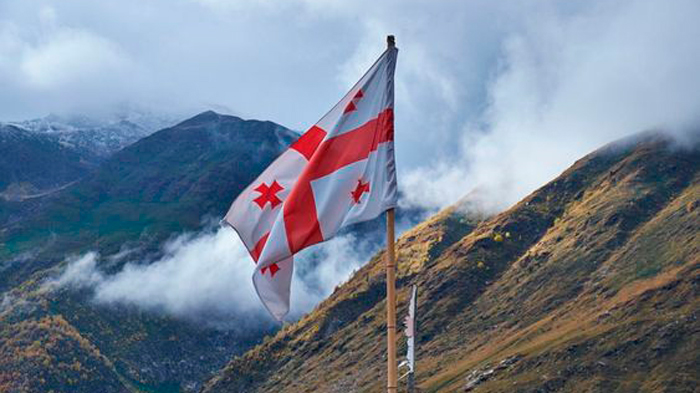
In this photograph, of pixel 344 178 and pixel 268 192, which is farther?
pixel 268 192

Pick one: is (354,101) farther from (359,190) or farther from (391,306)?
(391,306)

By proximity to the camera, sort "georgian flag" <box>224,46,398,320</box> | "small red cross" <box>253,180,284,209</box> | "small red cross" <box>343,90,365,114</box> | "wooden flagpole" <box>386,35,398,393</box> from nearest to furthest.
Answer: "wooden flagpole" <box>386,35,398,393</box> < "georgian flag" <box>224,46,398,320</box> < "small red cross" <box>343,90,365,114</box> < "small red cross" <box>253,180,284,209</box>

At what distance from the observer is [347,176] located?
31.7 metres

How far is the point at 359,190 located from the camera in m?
31.7

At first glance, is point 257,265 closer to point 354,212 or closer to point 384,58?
point 354,212

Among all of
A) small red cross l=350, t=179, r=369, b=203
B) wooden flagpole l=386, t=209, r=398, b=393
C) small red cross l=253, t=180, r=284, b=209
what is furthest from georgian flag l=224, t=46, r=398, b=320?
wooden flagpole l=386, t=209, r=398, b=393

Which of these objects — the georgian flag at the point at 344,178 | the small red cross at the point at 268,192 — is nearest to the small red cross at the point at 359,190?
the georgian flag at the point at 344,178

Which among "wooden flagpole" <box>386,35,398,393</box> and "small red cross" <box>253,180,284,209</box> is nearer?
"wooden flagpole" <box>386,35,398,393</box>

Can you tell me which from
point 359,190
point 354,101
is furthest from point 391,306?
point 354,101

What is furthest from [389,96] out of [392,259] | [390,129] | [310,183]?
[392,259]

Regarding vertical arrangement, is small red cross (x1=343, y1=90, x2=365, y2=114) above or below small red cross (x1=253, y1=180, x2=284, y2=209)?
above

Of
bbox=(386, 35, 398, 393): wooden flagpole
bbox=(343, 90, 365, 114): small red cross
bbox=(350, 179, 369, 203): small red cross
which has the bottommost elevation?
bbox=(386, 35, 398, 393): wooden flagpole

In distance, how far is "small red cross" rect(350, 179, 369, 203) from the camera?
1244 inches

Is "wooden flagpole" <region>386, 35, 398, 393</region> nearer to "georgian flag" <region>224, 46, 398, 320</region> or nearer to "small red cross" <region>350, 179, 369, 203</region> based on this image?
"georgian flag" <region>224, 46, 398, 320</region>
